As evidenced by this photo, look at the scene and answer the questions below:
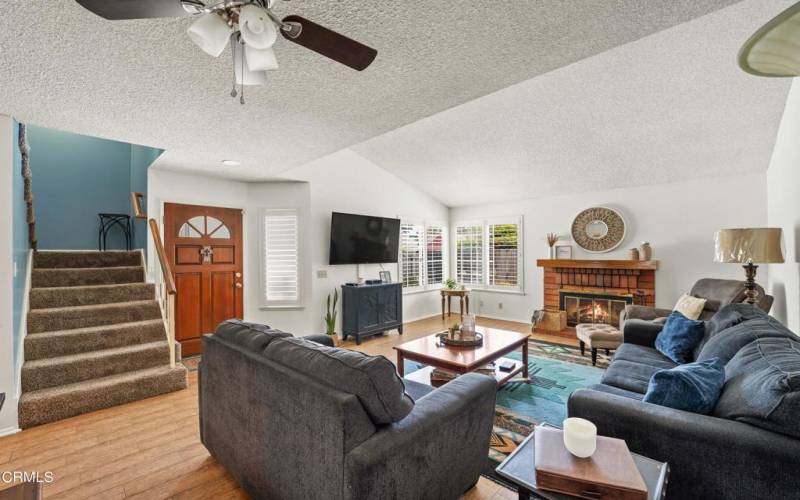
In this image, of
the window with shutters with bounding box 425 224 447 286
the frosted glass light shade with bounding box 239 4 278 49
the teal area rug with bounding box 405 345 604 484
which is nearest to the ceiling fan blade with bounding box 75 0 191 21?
the frosted glass light shade with bounding box 239 4 278 49

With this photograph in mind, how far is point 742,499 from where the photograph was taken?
1.25m

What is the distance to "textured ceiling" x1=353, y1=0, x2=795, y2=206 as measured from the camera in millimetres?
2824

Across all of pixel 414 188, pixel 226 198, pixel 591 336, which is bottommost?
pixel 591 336

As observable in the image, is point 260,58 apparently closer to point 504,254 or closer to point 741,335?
point 741,335

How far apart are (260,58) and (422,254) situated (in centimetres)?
551

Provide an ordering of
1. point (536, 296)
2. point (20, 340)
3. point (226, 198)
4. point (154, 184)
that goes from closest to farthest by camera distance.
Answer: point (20, 340)
point (154, 184)
point (226, 198)
point (536, 296)

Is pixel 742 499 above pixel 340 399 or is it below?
below

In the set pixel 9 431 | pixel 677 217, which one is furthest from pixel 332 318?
pixel 677 217

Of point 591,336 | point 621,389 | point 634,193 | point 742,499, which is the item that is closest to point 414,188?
point 634,193

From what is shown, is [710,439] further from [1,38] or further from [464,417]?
[1,38]

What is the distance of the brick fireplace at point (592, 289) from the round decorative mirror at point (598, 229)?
1.22ft

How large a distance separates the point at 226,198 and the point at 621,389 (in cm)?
484

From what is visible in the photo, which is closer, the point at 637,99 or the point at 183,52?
the point at 183,52

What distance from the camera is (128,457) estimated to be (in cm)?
226
